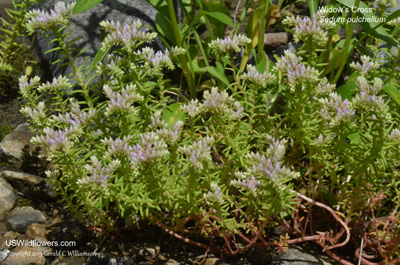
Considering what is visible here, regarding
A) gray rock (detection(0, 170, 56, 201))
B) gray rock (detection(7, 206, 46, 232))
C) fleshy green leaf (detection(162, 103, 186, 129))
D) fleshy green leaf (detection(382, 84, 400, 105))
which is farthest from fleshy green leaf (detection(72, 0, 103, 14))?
fleshy green leaf (detection(382, 84, 400, 105))

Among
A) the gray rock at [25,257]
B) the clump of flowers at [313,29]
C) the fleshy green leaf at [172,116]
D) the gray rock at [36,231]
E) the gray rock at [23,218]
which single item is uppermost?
the clump of flowers at [313,29]

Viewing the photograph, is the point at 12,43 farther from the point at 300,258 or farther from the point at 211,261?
the point at 300,258

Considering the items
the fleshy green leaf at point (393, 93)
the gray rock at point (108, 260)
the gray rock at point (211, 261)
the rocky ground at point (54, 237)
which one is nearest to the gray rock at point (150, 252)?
the rocky ground at point (54, 237)

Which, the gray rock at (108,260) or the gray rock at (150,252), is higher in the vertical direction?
the gray rock at (108,260)

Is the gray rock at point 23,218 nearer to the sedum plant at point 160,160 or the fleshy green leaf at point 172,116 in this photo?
the sedum plant at point 160,160

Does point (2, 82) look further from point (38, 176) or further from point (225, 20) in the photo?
point (225, 20)

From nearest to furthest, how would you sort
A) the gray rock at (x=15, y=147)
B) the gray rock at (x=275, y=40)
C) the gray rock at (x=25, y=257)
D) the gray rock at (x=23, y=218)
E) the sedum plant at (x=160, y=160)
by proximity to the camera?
the sedum plant at (x=160, y=160), the gray rock at (x=25, y=257), the gray rock at (x=23, y=218), the gray rock at (x=15, y=147), the gray rock at (x=275, y=40)

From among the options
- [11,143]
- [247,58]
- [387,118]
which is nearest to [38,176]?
[11,143]
